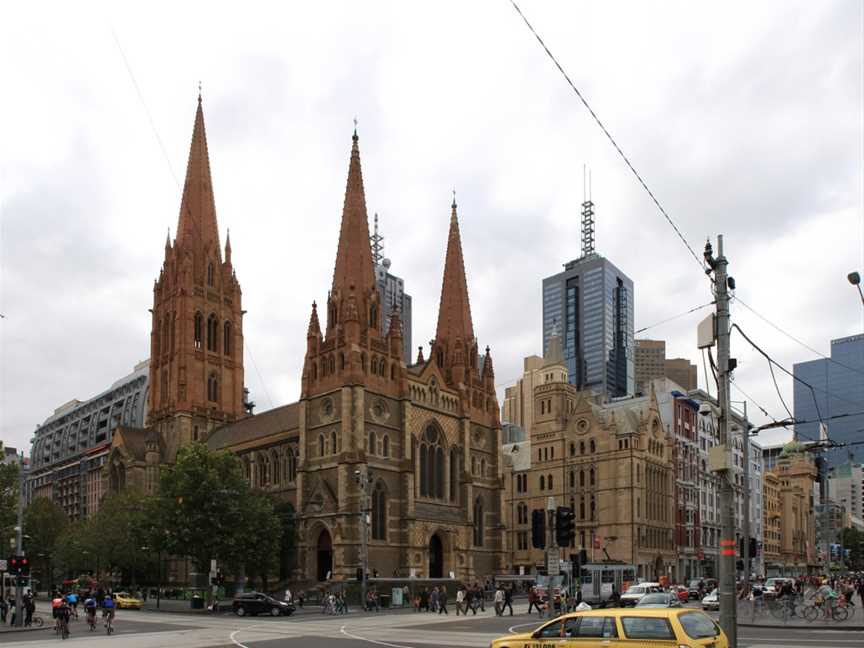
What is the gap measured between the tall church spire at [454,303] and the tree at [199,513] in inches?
1013

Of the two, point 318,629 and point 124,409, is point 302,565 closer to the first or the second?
point 318,629

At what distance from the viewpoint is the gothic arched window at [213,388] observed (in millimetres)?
92062

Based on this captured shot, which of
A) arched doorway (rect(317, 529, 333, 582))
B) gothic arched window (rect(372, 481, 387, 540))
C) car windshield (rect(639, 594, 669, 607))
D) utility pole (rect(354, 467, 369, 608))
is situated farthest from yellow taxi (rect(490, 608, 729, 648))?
arched doorway (rect(317, 529, 333, 582))

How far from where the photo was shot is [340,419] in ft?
217

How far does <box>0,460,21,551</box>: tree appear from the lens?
57562 millimetres

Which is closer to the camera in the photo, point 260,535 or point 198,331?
point 260,535

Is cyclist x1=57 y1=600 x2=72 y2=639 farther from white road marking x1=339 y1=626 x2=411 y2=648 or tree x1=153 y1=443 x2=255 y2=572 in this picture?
tree x1=153 y1=443 x2=255 y2=572

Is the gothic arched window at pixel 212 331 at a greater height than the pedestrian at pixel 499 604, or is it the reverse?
the gothic arched window at pixel 212 331

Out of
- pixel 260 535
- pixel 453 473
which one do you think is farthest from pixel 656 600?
pixel 453 473

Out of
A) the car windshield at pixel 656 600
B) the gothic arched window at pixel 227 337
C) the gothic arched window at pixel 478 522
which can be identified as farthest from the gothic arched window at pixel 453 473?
the car windshield at pixel 656 600

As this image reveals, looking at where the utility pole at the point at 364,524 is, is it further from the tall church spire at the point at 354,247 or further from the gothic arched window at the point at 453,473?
the tall church spire at the point at 354,247

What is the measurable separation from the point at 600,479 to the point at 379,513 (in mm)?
32464

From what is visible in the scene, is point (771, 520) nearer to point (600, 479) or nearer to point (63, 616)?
point (600, 479)

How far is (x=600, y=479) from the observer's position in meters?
91.0
